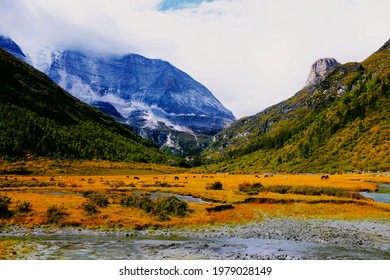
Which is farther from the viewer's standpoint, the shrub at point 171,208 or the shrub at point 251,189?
the shrub at point 251,189

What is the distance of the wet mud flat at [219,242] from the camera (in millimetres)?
31359

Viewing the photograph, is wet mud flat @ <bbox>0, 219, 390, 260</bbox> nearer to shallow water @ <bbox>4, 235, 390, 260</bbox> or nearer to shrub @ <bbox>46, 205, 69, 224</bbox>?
shallow water @ <bbox>4, 235, 390, 260</bbox>

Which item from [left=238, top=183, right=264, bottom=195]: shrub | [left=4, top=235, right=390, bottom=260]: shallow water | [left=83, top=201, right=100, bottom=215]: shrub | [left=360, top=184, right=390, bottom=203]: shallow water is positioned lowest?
[left=4, top=235, right=390, bottom=260]: shallow water


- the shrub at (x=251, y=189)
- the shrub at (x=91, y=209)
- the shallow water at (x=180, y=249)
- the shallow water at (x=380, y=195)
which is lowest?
the shallow water at (x=180, y=249)

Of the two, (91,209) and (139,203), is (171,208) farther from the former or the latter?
(91,209)

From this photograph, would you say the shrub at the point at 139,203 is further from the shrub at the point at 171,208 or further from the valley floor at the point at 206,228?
the shrub at the point at 171,208

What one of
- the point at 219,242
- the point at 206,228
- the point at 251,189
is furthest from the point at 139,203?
the point at 251,189

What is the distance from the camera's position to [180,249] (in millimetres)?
33312

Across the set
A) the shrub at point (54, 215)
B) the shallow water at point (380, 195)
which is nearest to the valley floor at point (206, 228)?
the shrub at point (54, 215)

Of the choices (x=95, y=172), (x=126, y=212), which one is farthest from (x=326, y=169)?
(x=126, y=212)

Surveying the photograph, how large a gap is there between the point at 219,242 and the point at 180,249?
4.78 meters


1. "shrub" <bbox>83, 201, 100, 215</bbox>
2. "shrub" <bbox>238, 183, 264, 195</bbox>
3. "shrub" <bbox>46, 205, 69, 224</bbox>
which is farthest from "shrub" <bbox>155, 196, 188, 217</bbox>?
"shrub" <bbox>238, 183, 264, 195</bbox>

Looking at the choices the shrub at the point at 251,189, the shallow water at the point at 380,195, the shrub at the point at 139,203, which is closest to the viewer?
the shrub at the point at 139,203

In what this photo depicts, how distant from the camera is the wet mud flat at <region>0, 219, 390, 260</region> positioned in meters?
31.4
